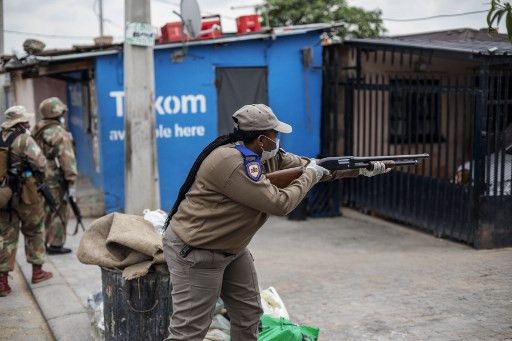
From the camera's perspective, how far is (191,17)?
9.20 meters

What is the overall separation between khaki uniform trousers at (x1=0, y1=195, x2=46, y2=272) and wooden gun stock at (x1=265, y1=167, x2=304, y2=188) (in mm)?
3324

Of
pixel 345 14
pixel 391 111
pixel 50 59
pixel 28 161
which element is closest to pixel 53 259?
pixel 28 161

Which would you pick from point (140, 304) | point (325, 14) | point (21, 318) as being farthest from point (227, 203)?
point (325, 14)

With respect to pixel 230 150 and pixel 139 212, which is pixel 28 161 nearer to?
pixel 139 212

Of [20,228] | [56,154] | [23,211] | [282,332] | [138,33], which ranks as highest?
[138,33]

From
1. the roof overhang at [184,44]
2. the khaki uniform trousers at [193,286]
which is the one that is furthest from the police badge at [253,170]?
the roof overhang at [184,44]

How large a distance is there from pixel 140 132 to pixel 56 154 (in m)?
1.01

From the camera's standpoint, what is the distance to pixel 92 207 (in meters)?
9.89

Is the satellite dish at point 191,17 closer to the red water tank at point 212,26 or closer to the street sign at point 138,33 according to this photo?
the red water tank at point 212,26

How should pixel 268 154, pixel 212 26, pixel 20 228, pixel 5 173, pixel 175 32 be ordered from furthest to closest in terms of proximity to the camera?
pixel 212 26 < pixel 175 32 < pixel 20 228 < pixel 5 173 < pixel 268 154

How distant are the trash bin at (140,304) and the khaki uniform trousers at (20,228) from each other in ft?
7.47

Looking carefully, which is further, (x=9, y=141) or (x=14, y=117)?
(x=14, y=117)

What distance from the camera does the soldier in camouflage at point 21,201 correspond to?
599 centimetres

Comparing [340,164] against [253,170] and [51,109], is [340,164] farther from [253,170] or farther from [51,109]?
[51,109]
